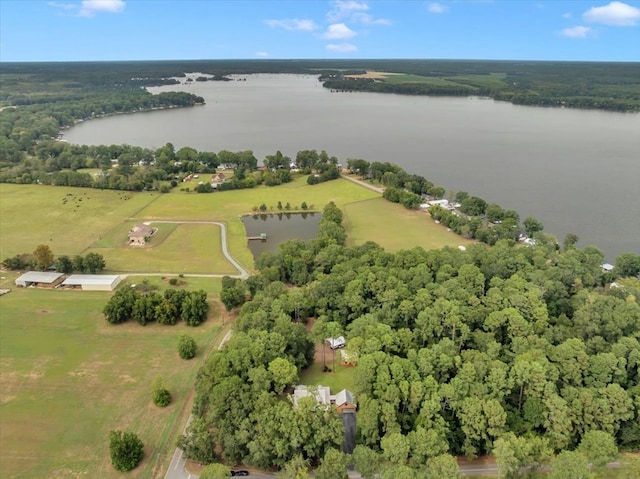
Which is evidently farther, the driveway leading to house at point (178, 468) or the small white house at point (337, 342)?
the small white house at point (337, 342)

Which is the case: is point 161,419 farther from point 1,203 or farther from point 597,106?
point 597,106

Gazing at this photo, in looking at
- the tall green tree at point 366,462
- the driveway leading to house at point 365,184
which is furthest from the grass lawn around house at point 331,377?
the driveway leading to house at point 365,184

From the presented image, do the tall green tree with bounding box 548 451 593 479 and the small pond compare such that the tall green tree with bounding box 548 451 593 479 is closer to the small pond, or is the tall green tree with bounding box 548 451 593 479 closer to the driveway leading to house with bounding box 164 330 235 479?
the driveway leading to house with bounding box 164 330 235 479

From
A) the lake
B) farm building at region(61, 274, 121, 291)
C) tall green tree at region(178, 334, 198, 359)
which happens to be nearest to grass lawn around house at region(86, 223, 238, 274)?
farm building at region(61, 274, 121, 291)

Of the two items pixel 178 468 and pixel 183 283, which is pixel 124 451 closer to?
pixel 178 468

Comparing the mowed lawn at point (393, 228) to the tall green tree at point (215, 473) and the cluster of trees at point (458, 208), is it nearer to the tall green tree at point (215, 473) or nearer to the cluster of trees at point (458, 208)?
the cluster of trees at point (458, 208)

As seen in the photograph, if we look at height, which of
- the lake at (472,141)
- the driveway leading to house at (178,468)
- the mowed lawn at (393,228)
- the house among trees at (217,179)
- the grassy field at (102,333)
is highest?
the lake at (472,141)
